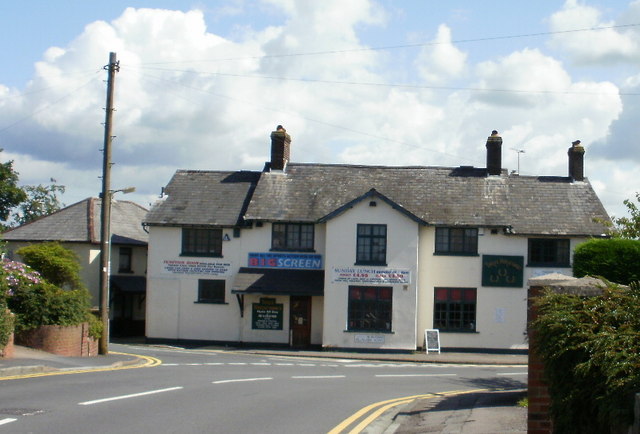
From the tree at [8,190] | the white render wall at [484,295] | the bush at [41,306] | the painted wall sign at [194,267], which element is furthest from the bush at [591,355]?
the tree at [8,190]

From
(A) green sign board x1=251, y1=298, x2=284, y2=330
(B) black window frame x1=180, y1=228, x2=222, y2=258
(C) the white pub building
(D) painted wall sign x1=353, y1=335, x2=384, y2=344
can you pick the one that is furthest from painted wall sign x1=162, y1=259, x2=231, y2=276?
(D) painted wall sign x1=353, y1=335, x2=384, y2=344

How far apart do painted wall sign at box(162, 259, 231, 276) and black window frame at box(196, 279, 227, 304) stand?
0.37 meters

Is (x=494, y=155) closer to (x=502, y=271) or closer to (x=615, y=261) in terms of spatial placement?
(x=502, y=271)

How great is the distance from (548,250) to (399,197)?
6.88m

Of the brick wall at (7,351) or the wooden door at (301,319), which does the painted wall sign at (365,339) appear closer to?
the wooden door at (301,319)

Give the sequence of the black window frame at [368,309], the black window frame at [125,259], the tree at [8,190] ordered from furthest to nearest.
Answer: the tree at [8,190] < the black window frame at [125,259] < the black window frame at [368,309]

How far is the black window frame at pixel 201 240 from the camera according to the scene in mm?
35438

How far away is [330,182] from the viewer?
3700cm

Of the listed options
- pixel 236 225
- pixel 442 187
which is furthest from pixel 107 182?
pixel 442 187

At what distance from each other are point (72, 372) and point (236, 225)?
54.3 feet

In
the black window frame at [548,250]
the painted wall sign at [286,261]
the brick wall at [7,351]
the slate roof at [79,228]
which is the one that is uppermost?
the slate roof at [79,228]

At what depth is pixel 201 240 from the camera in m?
35.5

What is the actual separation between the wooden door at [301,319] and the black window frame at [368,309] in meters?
2.19

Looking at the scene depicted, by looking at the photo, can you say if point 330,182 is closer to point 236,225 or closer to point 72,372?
point 236,225
